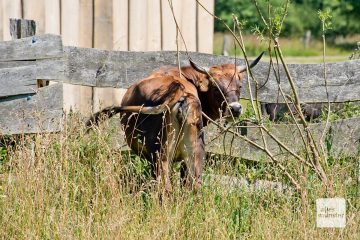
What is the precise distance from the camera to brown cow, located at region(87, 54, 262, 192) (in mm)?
8211

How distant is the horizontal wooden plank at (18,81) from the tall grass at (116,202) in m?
0.60

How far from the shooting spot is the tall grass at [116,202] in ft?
22.2

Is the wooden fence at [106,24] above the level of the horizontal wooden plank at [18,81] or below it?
above

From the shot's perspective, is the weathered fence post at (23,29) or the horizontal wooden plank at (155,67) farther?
the horizontal wooden plank at (155,67)

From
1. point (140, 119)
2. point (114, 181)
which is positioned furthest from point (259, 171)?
point (114, 181)

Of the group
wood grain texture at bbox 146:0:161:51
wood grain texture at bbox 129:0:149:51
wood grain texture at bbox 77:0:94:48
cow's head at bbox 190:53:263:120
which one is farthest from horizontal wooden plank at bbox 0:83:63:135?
wood grain texture at bbox 146:0:161:51

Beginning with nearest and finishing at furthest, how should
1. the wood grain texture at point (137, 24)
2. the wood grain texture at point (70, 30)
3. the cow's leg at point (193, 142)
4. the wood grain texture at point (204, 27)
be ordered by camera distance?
the cow's leg at point (193, 142) < the wood grain texture at point (70, 30) < the wood grain texture at point (137, 24) < the wood grain texture at point (204, 27)

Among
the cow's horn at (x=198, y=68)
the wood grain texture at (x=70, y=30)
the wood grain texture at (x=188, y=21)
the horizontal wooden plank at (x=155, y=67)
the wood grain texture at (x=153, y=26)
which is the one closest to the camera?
the cow's horn at (x=198, y=68)

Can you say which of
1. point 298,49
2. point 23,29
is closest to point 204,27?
point 23,29

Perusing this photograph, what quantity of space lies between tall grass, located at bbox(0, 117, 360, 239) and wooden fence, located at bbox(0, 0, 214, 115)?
2071 millimetres

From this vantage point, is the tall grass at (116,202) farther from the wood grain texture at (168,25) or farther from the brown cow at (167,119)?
the wood grain texture at (168,25)

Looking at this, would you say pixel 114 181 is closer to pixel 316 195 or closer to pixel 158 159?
pixel 158 159

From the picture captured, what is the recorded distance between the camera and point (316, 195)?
741 centimetres

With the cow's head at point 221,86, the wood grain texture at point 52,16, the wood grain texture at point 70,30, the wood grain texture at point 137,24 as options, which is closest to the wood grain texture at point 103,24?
the wood grain texture at point 70,30
